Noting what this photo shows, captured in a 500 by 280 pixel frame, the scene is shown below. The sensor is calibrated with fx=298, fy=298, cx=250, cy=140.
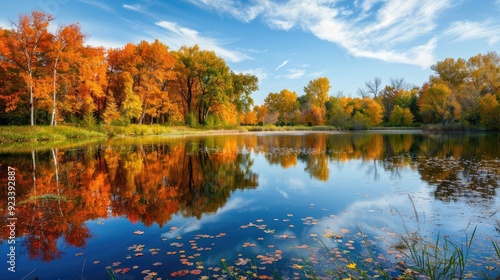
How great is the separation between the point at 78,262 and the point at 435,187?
34.9ft

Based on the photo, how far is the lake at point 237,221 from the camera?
4895 millimetres

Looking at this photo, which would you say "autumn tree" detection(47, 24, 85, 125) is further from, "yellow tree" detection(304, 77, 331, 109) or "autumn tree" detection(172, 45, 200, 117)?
"yellow tree" detection(304, 77, 331, 109)

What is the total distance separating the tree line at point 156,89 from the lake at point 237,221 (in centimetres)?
2506

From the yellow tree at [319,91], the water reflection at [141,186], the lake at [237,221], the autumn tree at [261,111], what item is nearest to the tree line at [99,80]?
the water reflection at [141,186]

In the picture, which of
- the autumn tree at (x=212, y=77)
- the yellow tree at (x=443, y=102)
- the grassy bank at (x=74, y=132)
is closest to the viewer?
the grassy bank at (x=74, y=132)

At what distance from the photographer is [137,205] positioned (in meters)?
8.46

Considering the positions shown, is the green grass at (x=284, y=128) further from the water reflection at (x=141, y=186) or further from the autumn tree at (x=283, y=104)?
the water reflection at (x=141, y=186)

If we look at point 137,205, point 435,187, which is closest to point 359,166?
point 435,187

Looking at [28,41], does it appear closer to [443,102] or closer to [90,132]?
[90,132]

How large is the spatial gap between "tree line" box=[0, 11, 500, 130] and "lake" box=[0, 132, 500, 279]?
25.1 meters

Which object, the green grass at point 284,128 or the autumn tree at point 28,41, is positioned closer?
the autumn tree at point 28,41

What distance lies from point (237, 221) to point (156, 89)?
141 feet

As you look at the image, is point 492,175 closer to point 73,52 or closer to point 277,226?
point 277,226

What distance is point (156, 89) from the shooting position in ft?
152
